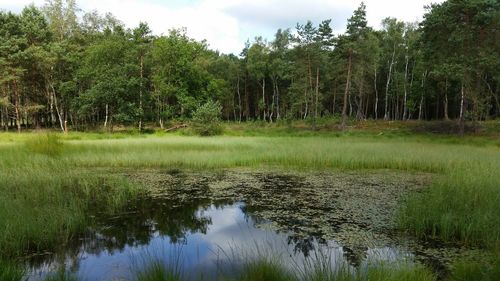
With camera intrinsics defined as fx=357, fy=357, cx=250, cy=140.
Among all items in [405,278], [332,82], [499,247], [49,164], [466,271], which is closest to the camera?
[405,278]

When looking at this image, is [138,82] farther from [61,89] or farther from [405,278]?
[405,278]

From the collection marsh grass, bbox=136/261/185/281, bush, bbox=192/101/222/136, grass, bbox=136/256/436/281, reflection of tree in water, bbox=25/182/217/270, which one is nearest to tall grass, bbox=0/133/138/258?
reflection of tree in water, bbox=25/182/217/270

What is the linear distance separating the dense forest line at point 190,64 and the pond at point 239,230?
20926 millimetres

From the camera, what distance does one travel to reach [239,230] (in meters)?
7.08

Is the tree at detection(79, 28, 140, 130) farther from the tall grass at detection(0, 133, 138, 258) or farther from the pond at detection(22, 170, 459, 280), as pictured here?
the pond at detection(22, 170, 459, 280)

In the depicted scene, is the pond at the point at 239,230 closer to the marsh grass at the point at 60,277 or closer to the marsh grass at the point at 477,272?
the marsh grass at the point at 60,277

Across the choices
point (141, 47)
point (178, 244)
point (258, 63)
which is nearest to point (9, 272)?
point (178, 244)

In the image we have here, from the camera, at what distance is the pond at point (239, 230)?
524 cm

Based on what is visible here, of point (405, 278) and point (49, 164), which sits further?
point (49, 164)

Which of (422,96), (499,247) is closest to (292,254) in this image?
(499,247)

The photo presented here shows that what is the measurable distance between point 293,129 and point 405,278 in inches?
1406

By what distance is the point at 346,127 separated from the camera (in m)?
37.4

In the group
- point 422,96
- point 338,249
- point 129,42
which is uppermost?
point 129,42

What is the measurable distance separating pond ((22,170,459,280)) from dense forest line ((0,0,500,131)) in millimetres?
20926
